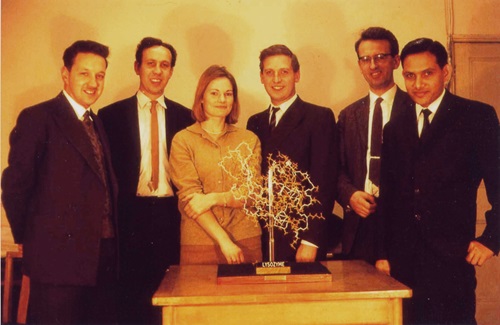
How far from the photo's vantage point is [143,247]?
290 cm

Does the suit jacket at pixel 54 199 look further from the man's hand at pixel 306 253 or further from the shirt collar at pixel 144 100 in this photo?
the man's hand at pixel 306 253

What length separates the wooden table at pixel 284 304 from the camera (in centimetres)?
204

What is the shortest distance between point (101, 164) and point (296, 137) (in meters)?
1.03

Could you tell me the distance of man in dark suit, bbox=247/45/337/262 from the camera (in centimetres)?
286

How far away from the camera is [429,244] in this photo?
2637 mm

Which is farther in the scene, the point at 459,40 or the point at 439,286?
the point at 459,40

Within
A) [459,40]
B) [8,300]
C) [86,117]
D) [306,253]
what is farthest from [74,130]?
[459,40]

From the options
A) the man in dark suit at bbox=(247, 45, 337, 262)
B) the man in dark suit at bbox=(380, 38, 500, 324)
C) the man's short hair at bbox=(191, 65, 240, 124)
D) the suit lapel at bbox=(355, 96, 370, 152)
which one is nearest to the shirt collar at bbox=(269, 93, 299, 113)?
the man in dark suit at bbox=(247, 45, 337, 262)

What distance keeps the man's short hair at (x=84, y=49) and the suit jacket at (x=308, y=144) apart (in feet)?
2.86

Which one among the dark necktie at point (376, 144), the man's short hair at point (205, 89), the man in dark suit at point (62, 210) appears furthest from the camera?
the dark necktie at point (376, 144)

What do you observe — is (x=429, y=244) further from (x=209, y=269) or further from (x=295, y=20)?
(x=295, y=20)

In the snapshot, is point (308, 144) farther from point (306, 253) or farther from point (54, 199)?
point (54, 199)

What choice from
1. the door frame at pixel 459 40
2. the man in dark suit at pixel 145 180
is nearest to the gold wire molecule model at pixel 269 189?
the man in dark suit at pixel 145 180

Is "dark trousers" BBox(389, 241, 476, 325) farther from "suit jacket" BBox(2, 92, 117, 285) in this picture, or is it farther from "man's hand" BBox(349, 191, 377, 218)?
"suit jacket" BBox(2, 92, 117, 285)
